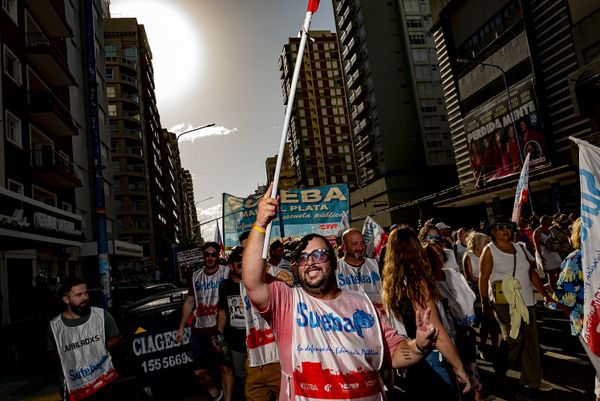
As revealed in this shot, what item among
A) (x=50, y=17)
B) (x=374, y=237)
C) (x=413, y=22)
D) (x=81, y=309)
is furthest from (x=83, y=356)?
(x=413, y=22)

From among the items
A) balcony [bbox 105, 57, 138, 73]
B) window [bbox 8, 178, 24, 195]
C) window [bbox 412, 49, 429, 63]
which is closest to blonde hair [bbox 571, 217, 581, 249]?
window [bbox 8, 178, 24, 195]

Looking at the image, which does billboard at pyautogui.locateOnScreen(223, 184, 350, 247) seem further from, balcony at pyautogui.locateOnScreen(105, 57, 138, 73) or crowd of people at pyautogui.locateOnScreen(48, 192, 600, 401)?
balcony at pyautogui.locateOnScreen(105, 57, 138, 73)

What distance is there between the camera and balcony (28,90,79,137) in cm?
1978

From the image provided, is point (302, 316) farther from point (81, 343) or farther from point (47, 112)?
point (47, 112)

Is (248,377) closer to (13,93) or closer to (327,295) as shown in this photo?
(327,295)

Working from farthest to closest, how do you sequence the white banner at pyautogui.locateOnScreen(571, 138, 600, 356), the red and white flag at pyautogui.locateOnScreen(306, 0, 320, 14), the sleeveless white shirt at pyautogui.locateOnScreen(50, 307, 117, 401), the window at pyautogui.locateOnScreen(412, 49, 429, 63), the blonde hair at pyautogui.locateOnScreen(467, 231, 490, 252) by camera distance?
the window at pyautogui.locateOnScreen(412, 49, 429, 63), the blonde hair at pyautogui.locateOnScreen(467, 231, 490, 252), the sleeveless white shirt at pyautogui.locateOnScreen(50, 307, 117, 401), the white banner at pyautogui.locateOnScreen(571, 138, 600, 356), the red and white flag at pyautogui.locateOnScreen(306, 0, 320, 14)

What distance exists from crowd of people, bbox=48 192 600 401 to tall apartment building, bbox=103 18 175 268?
5579cm

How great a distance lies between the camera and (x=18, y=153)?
18.3 m

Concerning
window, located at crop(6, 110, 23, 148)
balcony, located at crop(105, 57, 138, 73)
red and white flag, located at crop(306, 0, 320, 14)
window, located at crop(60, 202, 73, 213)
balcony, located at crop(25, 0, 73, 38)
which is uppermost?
balcony, located at crop(105, 57, 138, 73)

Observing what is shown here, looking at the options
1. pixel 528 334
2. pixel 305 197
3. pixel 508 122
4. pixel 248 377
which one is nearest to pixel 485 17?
pixel 508 122

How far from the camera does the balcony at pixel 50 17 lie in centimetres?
2107

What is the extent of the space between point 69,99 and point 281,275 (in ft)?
88.2

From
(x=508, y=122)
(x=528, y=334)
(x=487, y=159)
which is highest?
(x=508, y=122)

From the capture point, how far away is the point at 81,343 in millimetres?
4328
